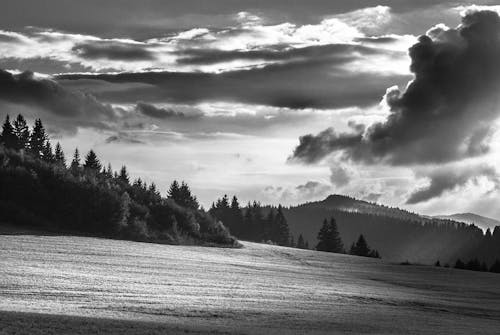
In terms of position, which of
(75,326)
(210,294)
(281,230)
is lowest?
(75,326)

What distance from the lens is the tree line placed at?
102m

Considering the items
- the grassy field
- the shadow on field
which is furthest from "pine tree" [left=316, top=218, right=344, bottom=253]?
the shadow on field

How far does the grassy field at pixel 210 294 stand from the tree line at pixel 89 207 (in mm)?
16604

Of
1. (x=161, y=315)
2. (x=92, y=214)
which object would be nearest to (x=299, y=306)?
(x=161, y=315)

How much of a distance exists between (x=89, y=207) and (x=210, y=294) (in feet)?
207

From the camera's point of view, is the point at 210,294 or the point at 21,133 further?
the point at 21,133

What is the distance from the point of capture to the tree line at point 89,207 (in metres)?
102

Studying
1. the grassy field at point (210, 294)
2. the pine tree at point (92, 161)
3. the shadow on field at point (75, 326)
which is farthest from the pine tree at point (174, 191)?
the shadow on field at point (75, 326)

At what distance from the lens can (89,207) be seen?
4122 inches

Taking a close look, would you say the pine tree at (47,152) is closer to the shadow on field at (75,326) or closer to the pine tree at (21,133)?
the pine tree at (21,133)

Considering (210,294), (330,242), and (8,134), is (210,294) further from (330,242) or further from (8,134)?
(8,134)

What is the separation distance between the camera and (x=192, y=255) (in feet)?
267

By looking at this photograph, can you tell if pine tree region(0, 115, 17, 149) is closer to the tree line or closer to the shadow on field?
the tree line

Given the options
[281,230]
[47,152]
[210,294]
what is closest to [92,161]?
[47,152]
